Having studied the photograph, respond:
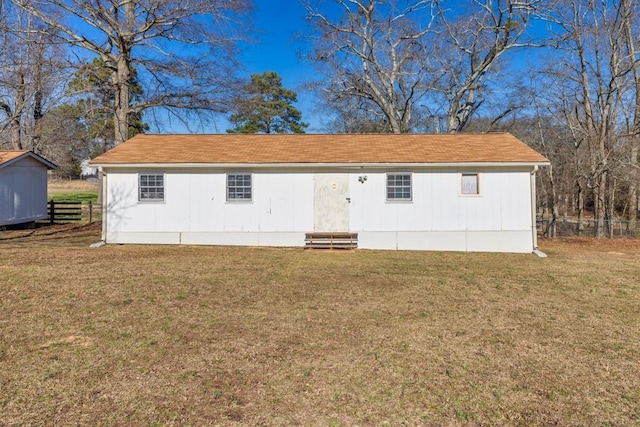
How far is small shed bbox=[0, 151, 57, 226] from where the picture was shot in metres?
15.9

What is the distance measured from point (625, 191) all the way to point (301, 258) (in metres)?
24.9

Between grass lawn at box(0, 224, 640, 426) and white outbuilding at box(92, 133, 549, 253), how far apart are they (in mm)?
3436

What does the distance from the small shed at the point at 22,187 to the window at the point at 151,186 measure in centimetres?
777

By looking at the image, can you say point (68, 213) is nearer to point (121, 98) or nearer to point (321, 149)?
point (121, 98)

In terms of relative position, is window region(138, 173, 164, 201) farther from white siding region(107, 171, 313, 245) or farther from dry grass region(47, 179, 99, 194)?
dry grass region(47, 179, 99, 194)

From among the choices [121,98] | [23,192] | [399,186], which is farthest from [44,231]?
[399,186]

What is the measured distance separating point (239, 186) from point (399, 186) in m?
4.90

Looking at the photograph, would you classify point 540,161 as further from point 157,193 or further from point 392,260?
point 157,193

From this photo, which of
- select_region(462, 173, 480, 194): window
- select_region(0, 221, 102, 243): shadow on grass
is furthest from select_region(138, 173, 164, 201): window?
select_region(462, 173, 480, 194): window

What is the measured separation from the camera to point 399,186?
11.9 meters

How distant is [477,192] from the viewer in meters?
11.8

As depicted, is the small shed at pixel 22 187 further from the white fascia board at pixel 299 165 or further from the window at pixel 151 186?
the window at pixel 151 186

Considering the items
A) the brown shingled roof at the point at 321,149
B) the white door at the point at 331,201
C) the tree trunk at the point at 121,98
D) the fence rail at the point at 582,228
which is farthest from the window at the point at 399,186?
the tree trunk at the point at 121,98

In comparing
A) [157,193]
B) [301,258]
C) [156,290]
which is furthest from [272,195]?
[156,290]
